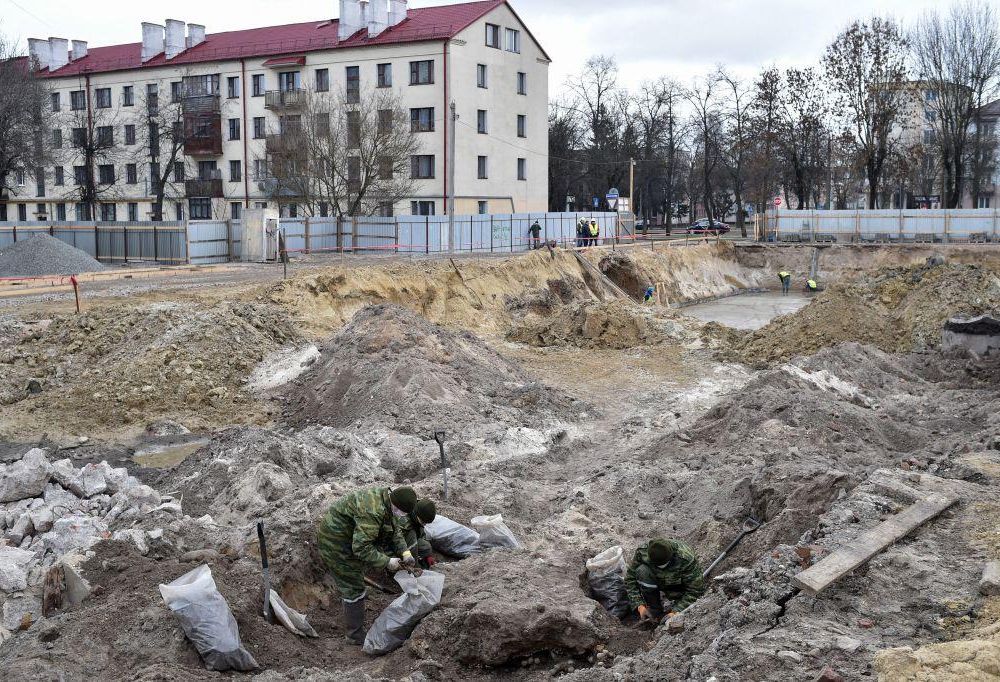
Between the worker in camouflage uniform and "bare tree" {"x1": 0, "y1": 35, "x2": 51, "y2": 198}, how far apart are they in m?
34.5

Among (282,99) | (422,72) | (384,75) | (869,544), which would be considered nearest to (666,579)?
(869,544)

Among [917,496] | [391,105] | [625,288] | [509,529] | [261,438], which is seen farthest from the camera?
[391,105]

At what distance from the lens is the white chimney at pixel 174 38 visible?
5267cm

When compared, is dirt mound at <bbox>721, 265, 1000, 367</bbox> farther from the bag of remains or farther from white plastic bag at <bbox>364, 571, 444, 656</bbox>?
white plastic bag at <bbox>364, 571, 444, 656</bbox>

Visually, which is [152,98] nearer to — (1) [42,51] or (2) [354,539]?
(1) [42,51]

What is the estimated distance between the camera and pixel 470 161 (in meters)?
45.8

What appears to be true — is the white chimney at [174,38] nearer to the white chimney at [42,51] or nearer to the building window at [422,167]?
the white chimney at [42,51]

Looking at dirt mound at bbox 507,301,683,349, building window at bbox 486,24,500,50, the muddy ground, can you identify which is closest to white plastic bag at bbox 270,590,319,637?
the muddy ground

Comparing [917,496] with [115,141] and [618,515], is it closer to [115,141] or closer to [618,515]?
[618,515]

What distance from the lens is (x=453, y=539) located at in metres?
9.09

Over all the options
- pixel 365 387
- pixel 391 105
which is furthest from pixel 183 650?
pixel 391 105

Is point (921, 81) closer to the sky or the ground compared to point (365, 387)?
closer to the sky

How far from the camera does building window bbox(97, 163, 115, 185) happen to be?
54050 mm

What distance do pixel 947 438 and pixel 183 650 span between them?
1033 cm
